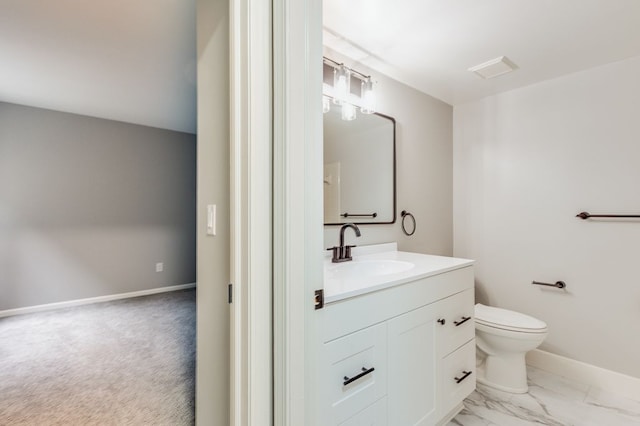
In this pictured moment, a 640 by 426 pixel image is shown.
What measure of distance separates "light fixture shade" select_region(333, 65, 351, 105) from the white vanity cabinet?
3.92ft

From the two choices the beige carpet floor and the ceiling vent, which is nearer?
the beige carpet floor

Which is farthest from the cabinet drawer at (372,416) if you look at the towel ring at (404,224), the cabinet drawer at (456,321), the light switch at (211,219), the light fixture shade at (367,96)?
the light fixture shade at (367,96)

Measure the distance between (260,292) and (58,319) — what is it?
3.40m

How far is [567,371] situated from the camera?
2.09 metres

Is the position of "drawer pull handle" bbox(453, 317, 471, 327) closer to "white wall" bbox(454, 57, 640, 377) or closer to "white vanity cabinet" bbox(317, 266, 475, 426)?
"white vanity cabinet" bbox(317, 266, 475, 426)

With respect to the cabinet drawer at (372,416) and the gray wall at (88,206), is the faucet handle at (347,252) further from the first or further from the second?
the gray wall at (88,206)

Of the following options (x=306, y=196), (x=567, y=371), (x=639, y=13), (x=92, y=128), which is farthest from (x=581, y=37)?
(x=92, y=128)

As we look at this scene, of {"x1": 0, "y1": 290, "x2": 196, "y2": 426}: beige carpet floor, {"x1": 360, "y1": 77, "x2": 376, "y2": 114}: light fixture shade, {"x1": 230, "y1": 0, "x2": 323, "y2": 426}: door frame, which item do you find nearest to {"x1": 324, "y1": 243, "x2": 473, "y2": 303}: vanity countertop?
{"x1": 230, "y1": 0, "x2": 323, "y2": 426}: door frame

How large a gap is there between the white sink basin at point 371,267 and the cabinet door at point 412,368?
12.7 inches

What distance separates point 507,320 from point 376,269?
102cm

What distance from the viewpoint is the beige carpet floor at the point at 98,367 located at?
60.4 inches

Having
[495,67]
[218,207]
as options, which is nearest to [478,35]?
[495,67]

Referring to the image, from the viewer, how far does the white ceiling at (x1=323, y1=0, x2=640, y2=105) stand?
1.46m

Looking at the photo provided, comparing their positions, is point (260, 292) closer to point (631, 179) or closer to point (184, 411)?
point (184, 411)
